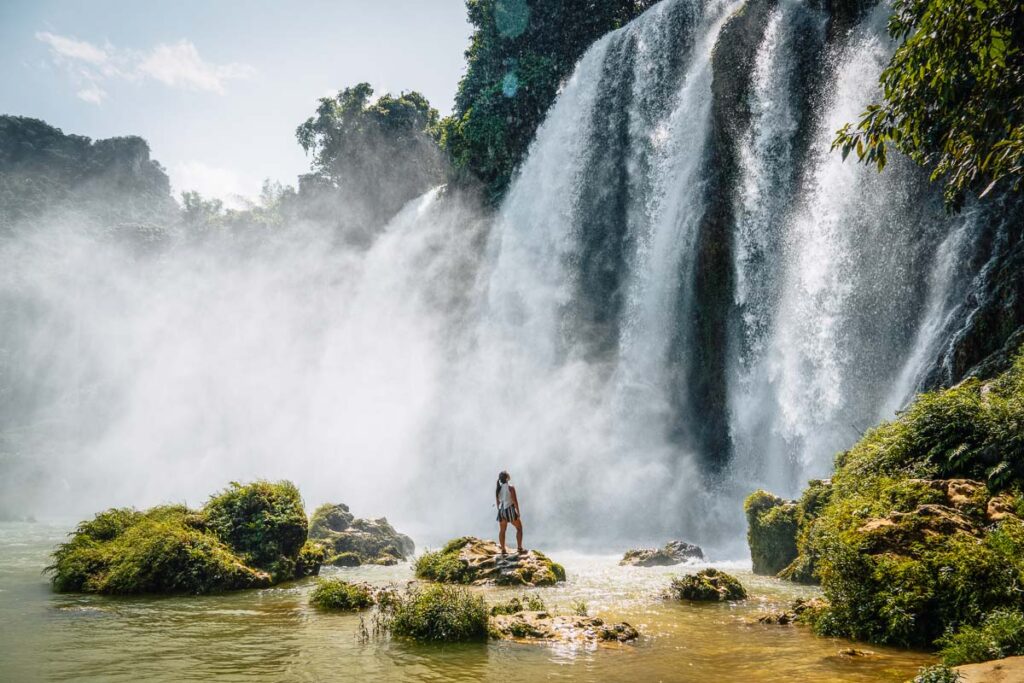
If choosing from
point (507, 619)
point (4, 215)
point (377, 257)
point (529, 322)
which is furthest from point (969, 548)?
point (4, 215)

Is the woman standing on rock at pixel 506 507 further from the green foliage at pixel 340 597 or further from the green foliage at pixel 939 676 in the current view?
the green foliage at pixel 939 676

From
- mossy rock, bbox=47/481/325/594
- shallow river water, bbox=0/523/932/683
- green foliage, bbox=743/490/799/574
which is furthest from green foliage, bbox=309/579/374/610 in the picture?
green foliage, bbox=743/490/799/574

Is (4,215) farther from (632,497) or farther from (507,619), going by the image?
(507,619)

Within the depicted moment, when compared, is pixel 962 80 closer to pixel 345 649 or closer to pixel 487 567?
pixel 345 649

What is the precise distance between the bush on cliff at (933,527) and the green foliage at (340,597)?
5.38 m

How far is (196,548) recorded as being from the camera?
32.2 feet

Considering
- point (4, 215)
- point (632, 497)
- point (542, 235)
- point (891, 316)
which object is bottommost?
point (632, 497)

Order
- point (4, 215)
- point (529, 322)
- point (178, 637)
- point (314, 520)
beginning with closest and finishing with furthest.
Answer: point (178, 637), point (314, 520), point (529, 322), point (4, 215)

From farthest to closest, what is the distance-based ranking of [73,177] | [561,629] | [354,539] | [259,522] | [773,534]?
[73,177]
[354,539]
[773,534]
[259,522]
[561,629]

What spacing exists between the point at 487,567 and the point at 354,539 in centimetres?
629

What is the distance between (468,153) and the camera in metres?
34.8

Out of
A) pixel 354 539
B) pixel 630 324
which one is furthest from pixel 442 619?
pixel 630 324

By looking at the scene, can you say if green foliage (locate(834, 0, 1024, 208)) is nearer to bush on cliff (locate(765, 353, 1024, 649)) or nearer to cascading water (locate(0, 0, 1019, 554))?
bush on cliff (locate(765, 353, 1024, 649))

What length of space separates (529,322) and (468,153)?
11.9m
